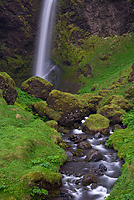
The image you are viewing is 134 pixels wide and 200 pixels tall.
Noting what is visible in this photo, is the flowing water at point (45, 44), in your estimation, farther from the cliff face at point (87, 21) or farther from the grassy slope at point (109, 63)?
the grassy slope at point (109, 63)

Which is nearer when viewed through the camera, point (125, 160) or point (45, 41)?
point (125, 160)

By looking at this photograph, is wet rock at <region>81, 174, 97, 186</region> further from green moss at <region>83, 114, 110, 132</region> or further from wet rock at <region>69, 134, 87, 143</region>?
green moss at <region>83, 114, 110, 132</region>

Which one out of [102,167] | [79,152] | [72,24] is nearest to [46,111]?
[79,152]

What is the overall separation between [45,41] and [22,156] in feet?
122

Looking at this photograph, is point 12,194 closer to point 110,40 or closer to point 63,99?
point 63,99

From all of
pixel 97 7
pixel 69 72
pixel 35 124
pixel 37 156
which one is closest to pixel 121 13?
pixel 97 7

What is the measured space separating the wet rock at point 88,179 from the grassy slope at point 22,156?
4.83ft

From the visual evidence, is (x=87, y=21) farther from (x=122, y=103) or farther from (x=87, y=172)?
(x=87, y=172)

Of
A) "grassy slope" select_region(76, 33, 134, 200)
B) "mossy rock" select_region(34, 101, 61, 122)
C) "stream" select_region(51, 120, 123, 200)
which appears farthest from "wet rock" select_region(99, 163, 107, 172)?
"grassy slope" select_region(76, 33, 134, 200)

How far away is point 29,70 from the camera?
40.6 meters

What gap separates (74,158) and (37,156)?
11.0 ft

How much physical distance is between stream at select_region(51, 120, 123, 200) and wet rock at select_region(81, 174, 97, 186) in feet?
0.48

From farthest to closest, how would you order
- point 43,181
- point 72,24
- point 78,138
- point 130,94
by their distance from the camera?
point 72,24 < point 130,94 < point 78,138 < point 43,181

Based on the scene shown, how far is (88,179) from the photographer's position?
353 inches
